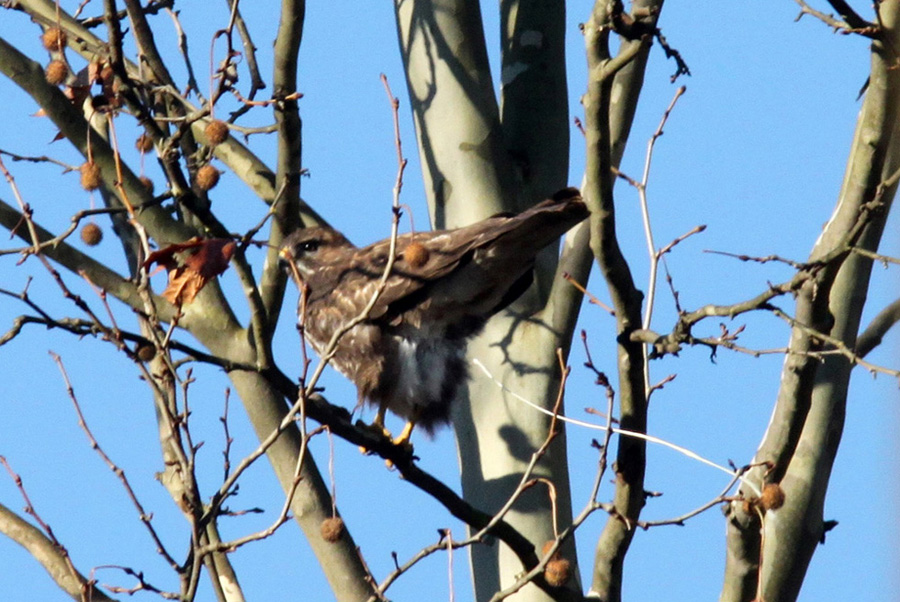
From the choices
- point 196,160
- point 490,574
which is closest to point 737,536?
point 490,574

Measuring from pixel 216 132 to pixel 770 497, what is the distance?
2207 millimetres

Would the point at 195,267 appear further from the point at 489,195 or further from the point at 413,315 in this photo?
the point at 489,195

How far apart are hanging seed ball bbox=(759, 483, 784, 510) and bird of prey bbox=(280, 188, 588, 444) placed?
1448mm

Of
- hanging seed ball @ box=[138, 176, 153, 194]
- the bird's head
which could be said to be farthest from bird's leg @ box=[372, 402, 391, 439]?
hanging seed ball @ box=[138, 176, 153, 194]

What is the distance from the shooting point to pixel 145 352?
336 cm

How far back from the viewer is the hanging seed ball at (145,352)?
3.31m

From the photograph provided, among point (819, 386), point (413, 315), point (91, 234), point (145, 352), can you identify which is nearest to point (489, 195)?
point (413, 315)

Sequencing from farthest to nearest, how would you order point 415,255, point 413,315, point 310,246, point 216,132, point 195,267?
1. point 310,246
2. point 413,315
3. point 216,132
4. point 415,255
5. point 195,267

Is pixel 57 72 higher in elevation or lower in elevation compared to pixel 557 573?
higher

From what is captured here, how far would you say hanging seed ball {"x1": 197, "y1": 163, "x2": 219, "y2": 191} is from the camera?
13.6 feet

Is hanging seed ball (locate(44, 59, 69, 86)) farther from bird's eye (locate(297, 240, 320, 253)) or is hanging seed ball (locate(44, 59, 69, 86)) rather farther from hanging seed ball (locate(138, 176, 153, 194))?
bird's eye (locate(297, 240, 320, 253))

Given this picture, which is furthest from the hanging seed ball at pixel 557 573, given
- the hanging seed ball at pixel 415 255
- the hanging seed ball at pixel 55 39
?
the hanging seed ball at pixel 55 39

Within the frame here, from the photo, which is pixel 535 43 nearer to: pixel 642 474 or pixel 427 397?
pixel 427 397

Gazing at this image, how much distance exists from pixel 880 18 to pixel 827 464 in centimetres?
184
